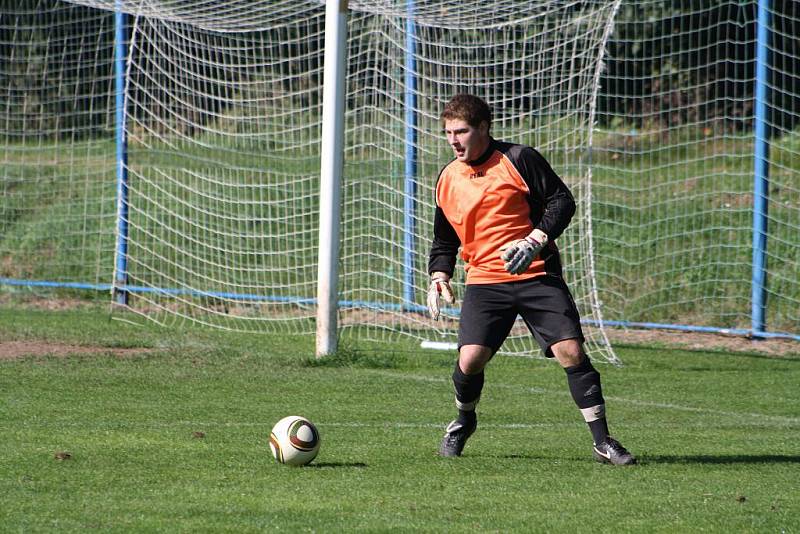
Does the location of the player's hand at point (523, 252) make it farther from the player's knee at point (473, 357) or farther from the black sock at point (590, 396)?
the black sock at point (590, 396)

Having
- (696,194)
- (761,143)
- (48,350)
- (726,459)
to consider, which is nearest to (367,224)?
(48,350)

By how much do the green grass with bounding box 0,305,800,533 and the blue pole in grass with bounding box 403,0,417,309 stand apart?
127cm

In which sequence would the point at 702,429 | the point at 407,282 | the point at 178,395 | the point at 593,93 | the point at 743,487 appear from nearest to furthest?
the point at 743,487 < the point at 702,429 < the point at 178,395 < the point at 593,93 < the point at 407,282

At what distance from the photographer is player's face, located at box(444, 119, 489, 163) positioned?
6.77m

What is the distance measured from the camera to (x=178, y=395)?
9062 mm

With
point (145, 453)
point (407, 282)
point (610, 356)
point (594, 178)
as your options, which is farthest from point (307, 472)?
point (594, 178)

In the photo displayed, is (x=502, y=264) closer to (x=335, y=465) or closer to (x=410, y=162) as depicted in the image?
(x=335, y=465)

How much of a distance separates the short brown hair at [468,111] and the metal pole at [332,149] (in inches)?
161

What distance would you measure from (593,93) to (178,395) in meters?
4.75

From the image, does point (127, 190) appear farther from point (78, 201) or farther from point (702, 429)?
point (702, 429)

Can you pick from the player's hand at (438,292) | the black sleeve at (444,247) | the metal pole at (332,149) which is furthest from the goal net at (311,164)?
the player's hand at (438,292)

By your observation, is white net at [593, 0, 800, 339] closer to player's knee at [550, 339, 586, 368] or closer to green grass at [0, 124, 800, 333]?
green grass at [0, 124, 800, 333]

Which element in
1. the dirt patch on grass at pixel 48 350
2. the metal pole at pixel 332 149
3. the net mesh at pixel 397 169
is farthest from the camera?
the net mesh at pixel 397 169

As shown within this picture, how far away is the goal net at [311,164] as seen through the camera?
511 inches
